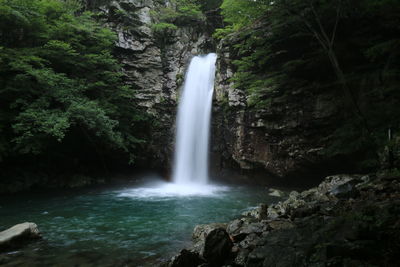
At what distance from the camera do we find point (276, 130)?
13.2m

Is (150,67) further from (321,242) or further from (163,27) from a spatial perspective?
(321,242)

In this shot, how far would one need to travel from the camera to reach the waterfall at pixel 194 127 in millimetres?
16688

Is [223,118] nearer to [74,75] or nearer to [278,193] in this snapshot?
[278,193]

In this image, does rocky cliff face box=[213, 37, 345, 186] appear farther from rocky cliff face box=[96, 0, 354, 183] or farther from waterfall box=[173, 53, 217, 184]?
waterfall box=[173, 53, 217, 184]

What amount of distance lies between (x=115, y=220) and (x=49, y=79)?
25.1 ft

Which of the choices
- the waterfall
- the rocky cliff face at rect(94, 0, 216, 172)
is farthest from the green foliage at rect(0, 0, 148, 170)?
the waterfall

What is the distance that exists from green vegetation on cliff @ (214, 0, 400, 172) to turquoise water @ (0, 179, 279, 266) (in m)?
4.69

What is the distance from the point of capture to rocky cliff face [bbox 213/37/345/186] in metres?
12.2

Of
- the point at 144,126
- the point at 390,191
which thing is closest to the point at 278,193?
the point at 390,191

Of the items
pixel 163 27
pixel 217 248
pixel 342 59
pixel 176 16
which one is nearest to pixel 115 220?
pixel 217 248

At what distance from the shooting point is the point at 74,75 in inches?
581

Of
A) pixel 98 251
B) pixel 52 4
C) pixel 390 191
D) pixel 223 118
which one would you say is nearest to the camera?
pixel 390 191

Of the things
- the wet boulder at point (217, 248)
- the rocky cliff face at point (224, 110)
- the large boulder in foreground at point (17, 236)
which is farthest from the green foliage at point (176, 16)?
the wet boulder at point (217, 248)

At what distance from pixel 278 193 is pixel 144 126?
10215 millimetres
